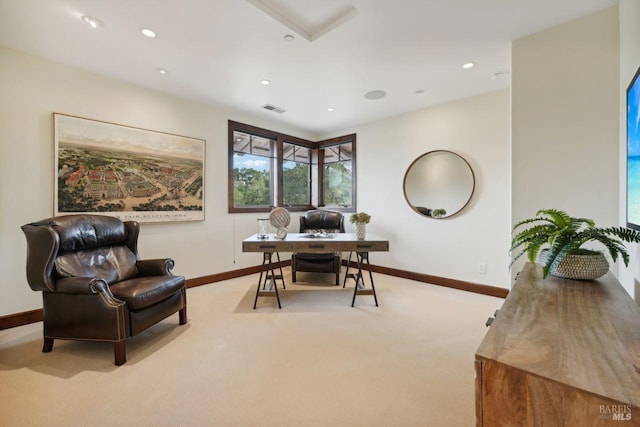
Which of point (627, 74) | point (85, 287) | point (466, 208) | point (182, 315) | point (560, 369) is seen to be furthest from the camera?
point (466, 208)

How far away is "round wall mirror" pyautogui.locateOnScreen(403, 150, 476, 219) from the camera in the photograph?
12.1ft

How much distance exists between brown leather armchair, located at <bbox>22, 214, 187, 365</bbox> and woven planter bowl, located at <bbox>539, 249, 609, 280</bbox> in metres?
2.82

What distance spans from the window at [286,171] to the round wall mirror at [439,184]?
1.17 m

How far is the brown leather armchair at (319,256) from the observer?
395 cm

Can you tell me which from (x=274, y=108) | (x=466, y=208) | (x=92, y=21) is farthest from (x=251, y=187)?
(x=466, y=208)

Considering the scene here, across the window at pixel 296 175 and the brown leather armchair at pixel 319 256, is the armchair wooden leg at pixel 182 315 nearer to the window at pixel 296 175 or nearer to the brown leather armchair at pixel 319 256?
the brown leather armchair at pixel 319 256

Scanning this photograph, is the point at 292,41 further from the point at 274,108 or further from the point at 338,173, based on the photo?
the point at 338,173

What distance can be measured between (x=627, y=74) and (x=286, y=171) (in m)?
4.25

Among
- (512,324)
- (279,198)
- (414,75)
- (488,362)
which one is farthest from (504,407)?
(279,198)

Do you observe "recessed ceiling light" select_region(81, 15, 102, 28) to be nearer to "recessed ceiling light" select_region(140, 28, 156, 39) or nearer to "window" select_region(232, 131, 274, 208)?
"recessed ceiling light" select_region(140, 28, 156, 39)

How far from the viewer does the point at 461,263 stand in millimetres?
3740

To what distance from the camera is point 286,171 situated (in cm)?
507

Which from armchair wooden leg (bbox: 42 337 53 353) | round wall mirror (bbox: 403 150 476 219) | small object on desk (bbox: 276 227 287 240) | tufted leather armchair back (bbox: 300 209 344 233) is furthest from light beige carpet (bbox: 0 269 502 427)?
tufted leather armchair back (bbox: 300 209 344 233)

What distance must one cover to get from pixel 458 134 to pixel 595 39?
173 cm
